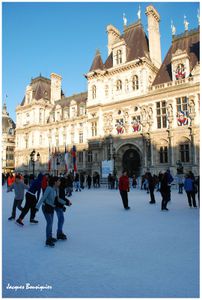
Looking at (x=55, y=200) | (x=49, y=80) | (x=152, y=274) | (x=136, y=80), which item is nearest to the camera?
(x=152, y=274)

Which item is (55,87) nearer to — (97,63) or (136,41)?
(97,63)

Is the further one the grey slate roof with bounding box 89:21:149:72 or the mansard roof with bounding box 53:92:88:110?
the mansard roof with bounding box 53:92:88:110

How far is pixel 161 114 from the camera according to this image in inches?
1137

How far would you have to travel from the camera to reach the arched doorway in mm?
31438

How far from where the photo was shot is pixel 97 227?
773 centimetres

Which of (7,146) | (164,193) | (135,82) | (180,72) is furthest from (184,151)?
(7,146)

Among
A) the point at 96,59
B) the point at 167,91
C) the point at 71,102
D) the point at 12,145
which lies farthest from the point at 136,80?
the point at 12,145

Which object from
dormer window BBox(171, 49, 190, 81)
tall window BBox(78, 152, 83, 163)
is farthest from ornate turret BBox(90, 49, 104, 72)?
tall window BBox(78, 152, 83, 163)

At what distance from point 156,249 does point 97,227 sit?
105 inches

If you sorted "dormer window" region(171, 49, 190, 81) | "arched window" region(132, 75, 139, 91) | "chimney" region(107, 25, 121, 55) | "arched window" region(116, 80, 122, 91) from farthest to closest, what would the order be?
"chimney" region(107, 25, 121, 55)
"arched window" region(116, 80, 122, 91)
"arched window" region(132, 75, 139, 91)
"dormer window" region(171, 49, 190, 81)

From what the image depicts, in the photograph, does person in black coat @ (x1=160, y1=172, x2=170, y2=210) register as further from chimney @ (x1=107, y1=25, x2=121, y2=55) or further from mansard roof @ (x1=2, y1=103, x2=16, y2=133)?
mansard roof @ (x1=2, y1=103, x2=16, y2=133)

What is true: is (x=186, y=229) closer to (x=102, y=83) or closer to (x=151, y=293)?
(x=151, y=293)

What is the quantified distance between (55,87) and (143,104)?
3004 cm

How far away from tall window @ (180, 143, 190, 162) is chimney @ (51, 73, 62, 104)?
34557mm
